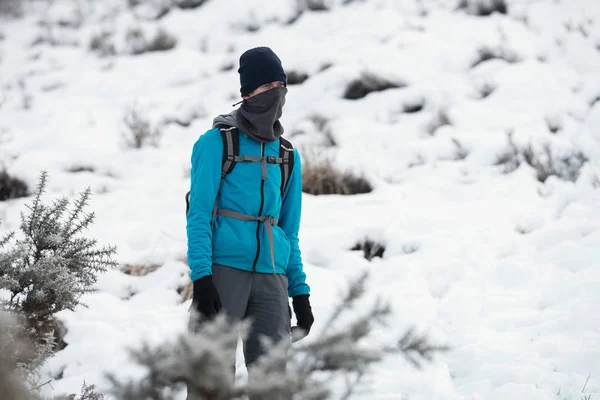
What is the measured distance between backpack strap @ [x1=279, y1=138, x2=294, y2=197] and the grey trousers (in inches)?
17.6

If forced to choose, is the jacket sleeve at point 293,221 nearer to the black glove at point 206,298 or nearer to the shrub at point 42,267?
the black glove at point 206,298

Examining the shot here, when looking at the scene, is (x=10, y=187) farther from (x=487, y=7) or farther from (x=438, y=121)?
(x=487, y=7)

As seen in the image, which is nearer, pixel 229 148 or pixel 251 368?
pixel 251 368

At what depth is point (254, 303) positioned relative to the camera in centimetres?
258

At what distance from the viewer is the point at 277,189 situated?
269 centimetres

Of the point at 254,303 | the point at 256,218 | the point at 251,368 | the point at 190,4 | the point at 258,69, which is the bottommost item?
the point at 190,4

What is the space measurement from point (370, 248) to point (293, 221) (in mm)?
2184

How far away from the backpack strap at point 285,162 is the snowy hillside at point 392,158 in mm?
804

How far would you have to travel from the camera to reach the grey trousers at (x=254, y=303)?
2.52 metres

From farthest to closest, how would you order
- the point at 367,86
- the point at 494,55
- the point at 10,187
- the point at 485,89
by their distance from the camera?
the point at 494,55
the point at 367,86
the point at 485,89
the point at 10,187

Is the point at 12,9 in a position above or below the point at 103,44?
above

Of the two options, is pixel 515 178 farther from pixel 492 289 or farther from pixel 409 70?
pixel 409 70

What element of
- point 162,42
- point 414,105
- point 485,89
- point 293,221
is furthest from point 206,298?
point 162,42

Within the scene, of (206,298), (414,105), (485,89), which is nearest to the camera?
(206,298)
